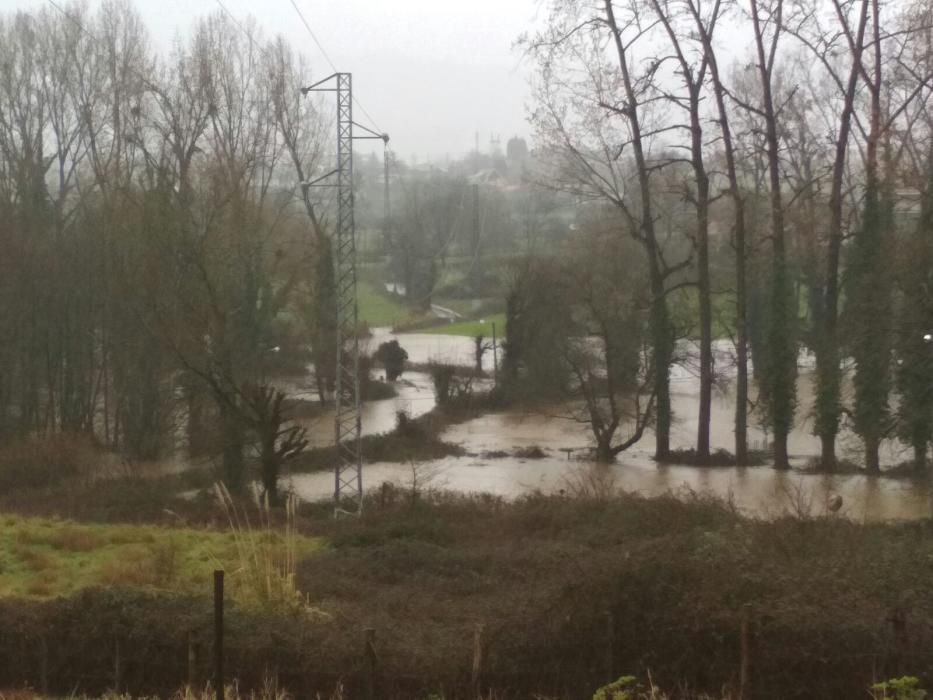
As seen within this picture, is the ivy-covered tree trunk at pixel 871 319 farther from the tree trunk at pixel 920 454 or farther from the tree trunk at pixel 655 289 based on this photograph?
the tree trunk at pixel 655 289

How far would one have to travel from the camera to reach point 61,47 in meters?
41.2

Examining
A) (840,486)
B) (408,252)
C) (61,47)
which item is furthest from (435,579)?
(61,47)

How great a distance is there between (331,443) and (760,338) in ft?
41.4

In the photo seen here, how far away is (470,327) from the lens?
45.6 meters

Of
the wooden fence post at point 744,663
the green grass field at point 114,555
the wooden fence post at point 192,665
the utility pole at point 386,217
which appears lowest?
the green grass field at point 114,555

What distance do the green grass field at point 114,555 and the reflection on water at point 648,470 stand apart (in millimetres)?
7022

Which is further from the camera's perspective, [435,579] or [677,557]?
[435,579]

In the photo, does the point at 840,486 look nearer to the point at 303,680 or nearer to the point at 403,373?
the point at 303,680

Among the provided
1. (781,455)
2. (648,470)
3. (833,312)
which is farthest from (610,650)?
(833,312)

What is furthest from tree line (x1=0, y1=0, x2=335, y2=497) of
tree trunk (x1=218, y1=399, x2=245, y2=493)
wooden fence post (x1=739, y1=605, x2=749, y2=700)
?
wooden fence post (x1=739, y1=605, x2=749, y2=700)

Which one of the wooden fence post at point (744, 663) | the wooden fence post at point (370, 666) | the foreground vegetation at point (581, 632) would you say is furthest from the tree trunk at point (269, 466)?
the wooden fence post at point (744, 663)

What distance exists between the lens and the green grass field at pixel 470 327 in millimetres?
44688

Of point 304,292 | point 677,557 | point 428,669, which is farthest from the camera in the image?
point 304,292

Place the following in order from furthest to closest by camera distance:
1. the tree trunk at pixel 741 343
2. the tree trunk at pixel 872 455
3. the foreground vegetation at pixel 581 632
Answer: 1. the tree trunk at pixel 741 343
2. the tree trunk at pixel 872 455
3. the foreground vegetation at pixel 581 632
